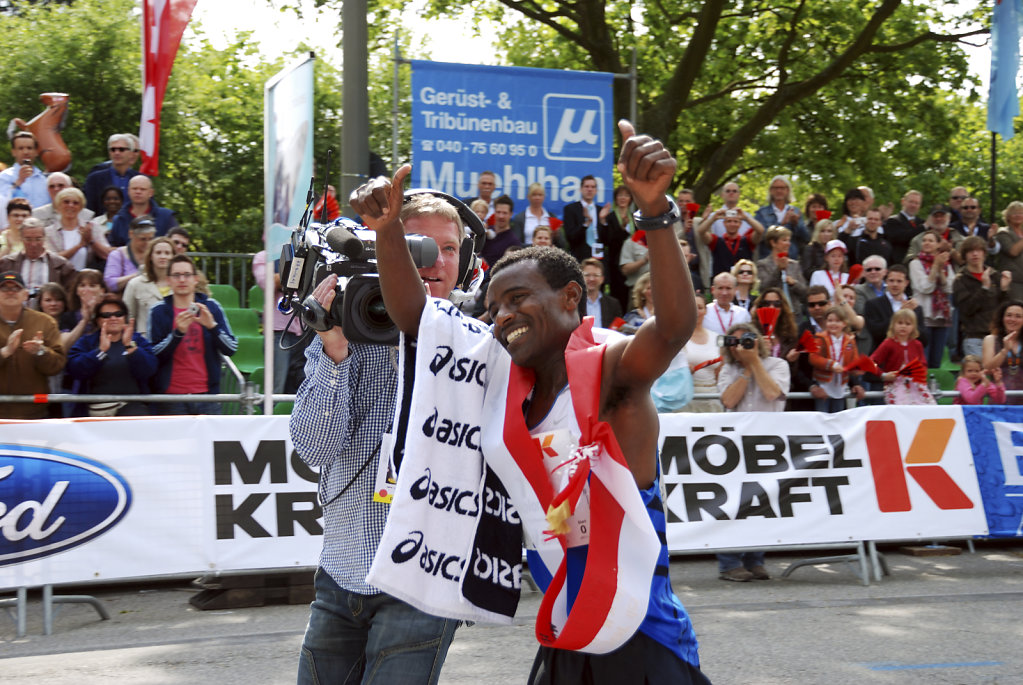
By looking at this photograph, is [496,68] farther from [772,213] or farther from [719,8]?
[719,8]

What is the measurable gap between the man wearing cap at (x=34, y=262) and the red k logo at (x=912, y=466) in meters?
6.40

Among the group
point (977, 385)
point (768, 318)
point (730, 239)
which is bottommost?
point (977, 385)

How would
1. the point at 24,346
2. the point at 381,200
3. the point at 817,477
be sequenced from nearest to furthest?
the point at 381,200 → the point at 24,346 → the point at 817,477

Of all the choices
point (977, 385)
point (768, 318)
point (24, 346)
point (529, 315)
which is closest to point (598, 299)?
point (768, 318)

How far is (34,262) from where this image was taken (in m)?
9.58

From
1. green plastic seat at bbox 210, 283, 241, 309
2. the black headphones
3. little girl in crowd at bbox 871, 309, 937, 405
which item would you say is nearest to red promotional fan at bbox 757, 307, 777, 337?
little girl in crowd at bbox 871, 309, 937, 405

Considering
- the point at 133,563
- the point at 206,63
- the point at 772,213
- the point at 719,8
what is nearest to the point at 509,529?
the point at 133,563

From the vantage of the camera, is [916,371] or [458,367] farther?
[916,371]

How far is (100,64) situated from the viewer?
1906cm

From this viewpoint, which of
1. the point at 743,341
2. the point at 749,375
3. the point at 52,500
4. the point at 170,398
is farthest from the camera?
the point at 749,375

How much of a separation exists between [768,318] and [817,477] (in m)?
1.99

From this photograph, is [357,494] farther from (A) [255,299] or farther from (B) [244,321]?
(A) [255,299]

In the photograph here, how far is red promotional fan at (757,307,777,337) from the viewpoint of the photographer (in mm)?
10523

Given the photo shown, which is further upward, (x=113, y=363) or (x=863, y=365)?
(x=113, y=363)
